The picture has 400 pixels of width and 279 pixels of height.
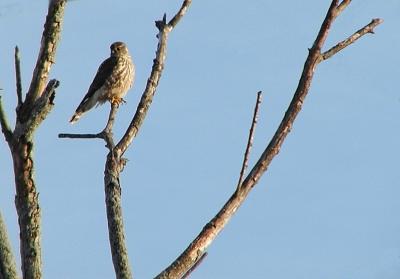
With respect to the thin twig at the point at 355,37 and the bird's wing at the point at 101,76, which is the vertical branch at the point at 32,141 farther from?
the bird's wing at the point at 101,76

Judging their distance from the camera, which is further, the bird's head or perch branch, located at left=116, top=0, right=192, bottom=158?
the bird's head

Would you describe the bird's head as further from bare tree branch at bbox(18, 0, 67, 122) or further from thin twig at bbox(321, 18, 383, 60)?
bare tree branch at bbox(18, 0, 67, 122)

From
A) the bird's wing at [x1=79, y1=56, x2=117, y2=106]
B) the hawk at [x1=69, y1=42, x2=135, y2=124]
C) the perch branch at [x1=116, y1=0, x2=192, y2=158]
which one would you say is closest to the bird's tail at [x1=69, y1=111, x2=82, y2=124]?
the hawk at [x1=69, y1=42, x2=135, y2=124]

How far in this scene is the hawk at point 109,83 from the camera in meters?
12.8

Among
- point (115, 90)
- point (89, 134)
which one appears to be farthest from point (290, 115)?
point (115, 90)

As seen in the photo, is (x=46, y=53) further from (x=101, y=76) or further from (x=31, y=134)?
(x=101, y=76)

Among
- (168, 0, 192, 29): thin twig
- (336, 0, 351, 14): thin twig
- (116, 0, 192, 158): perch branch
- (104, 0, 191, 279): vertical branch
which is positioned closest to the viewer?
(104, 0, 191, 279): vertical branch

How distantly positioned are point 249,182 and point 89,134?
1.33 meters

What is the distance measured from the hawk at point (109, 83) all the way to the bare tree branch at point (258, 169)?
28.6 ft

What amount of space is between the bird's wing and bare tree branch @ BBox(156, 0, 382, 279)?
30.1ft

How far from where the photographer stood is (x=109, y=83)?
12.8 m

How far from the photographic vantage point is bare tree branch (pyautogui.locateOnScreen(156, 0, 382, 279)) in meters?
3.61

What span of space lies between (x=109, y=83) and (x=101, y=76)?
0.36 metres

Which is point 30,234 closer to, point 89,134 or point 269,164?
point 269,164
